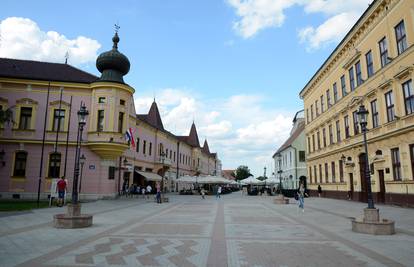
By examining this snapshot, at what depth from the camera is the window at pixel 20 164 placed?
28.1 meters

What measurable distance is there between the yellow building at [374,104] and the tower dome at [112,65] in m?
20.2

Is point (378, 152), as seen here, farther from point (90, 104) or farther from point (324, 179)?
point (90, 104)

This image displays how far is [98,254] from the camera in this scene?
787 centimetres


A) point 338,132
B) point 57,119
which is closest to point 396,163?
point 338,132

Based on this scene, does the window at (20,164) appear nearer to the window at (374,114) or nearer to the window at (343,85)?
the window at (374,114)

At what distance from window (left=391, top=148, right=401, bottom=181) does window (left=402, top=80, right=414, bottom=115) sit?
2903mm

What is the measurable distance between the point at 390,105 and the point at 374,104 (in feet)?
7.91

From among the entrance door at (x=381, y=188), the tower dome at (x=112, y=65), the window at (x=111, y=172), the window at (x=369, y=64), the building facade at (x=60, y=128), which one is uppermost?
the tower dome at (x=112, y=65)

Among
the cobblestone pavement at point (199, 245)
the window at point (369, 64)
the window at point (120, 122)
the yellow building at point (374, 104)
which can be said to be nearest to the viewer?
the cobblestone pavement at point (199, 245)

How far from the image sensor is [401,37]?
20984 millimetres

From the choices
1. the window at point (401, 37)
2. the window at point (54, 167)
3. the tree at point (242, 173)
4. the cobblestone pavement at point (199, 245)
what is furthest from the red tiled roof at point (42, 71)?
the tree at point (242, 173)

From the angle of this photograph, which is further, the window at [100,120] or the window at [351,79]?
the window at [100,120]

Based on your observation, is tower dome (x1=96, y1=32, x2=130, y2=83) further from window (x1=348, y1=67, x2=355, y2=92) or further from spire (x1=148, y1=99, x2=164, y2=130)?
spire (x1=148, y1=99, x2=164, y2=130)

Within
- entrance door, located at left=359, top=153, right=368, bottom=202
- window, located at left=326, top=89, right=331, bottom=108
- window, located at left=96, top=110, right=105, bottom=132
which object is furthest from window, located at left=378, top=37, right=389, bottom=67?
window, located at left=96, top=110, right=105, bottom=132
